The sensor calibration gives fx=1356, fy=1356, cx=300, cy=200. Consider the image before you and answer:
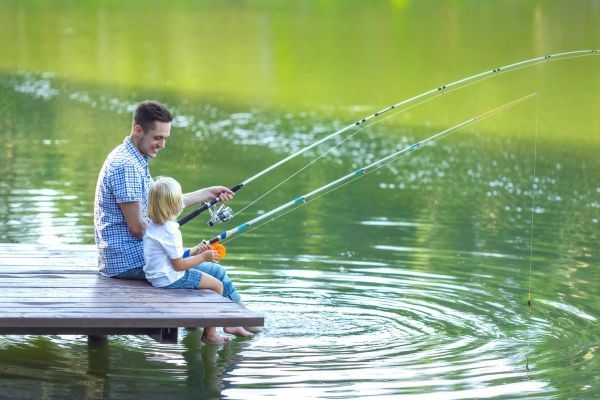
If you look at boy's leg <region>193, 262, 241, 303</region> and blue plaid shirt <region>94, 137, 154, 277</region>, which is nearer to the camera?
blue plaid shirt <region>94, 137, 154, 277</region>

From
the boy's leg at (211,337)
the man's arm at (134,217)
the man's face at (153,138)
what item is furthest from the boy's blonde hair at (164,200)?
the boy's leg at (211,337)

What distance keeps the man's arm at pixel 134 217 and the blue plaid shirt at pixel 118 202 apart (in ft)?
0.10

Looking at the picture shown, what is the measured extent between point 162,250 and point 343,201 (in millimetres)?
4854

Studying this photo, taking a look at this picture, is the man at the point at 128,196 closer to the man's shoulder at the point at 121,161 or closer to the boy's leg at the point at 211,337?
the man's shoulder at the point at 121,161

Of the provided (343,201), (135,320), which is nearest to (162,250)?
(135,320)

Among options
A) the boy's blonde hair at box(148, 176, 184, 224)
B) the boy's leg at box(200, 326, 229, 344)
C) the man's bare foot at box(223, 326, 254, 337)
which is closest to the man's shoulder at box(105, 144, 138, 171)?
the boy's blonde hair at box(148, 176, 184, 224)

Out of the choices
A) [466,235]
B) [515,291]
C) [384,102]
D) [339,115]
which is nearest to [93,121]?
[339,115]

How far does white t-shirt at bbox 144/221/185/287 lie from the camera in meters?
7.04

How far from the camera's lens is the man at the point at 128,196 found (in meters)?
7.14

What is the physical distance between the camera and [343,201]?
11.8m

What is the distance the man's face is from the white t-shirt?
Result: 434mm

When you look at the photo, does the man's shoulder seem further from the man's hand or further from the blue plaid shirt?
the man's hand

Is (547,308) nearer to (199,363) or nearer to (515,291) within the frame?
(515,291)

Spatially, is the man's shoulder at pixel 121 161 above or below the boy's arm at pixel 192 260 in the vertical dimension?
above
